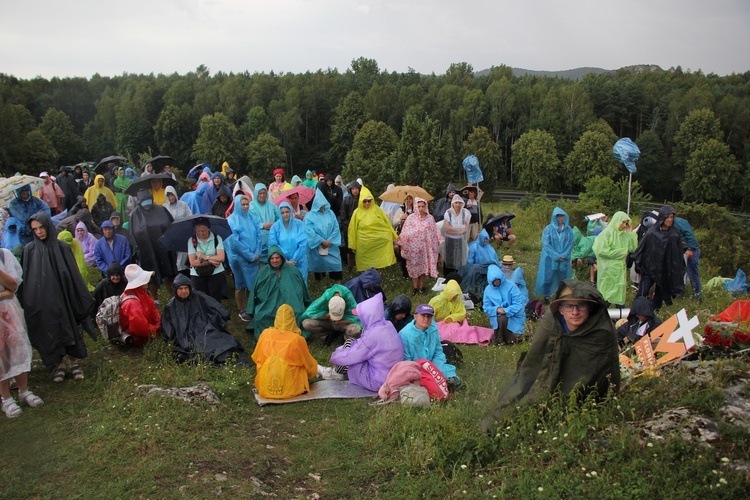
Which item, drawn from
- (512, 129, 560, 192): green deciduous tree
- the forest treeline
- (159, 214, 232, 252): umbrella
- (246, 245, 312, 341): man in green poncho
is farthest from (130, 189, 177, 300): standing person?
(512, 129, 560, 192): green deciduous tree

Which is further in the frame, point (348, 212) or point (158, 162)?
point (158, 162)

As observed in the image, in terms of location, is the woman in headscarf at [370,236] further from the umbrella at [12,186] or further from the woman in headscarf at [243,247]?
the umbrella at [12,186]

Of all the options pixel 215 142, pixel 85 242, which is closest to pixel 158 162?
pixel 85 242

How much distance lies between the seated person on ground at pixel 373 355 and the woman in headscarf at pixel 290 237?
297 centimetres

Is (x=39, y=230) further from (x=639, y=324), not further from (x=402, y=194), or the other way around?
(x=639, y=324)

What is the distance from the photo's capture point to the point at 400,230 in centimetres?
1278

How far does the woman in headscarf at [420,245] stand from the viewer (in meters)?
11.4

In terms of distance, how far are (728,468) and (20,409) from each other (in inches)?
246

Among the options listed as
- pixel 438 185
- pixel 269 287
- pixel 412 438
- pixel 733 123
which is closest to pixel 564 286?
pixel 412 438

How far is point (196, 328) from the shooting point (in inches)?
317

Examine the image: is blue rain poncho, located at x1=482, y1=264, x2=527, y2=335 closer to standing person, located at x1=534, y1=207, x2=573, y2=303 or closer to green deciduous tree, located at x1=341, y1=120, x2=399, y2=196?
standing person, located at x1=534, y1=207, x2=573, y2=303

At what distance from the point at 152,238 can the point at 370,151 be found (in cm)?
4966

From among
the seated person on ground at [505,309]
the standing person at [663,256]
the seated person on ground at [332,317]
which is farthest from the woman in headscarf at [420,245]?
the standing person at [663,256]

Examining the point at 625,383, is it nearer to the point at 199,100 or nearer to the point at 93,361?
the point at 93,361
